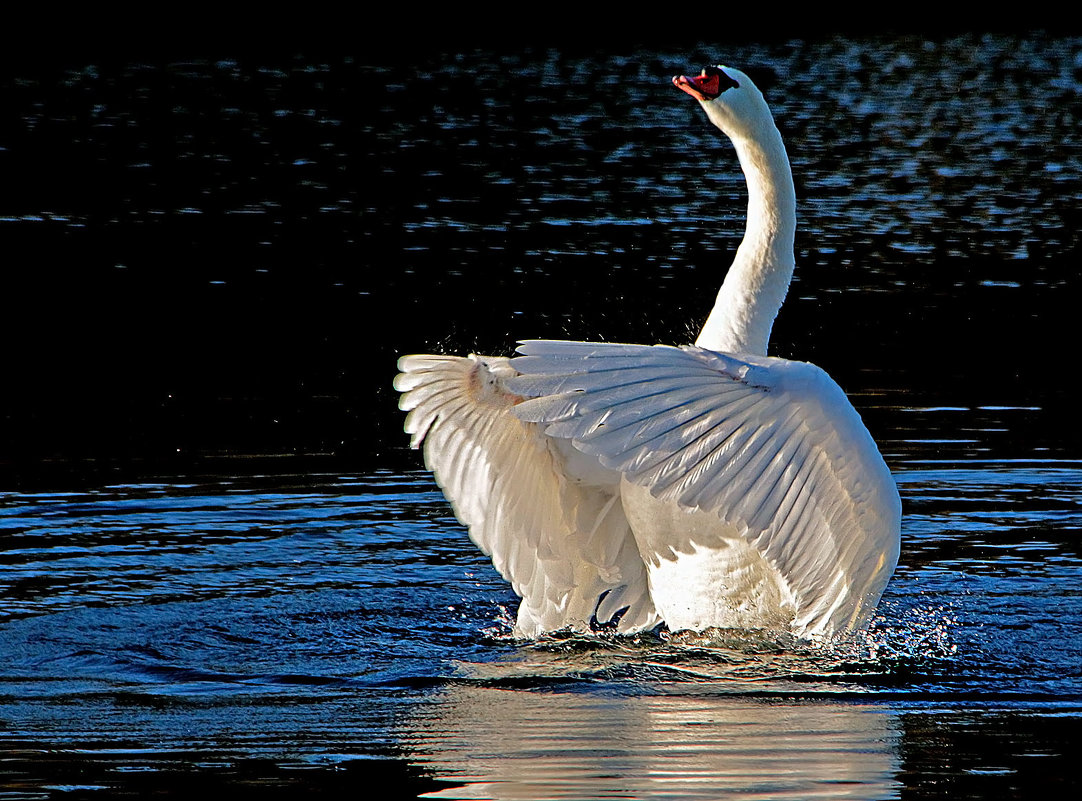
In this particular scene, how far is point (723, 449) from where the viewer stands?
6.46 metres

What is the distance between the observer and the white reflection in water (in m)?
5.94

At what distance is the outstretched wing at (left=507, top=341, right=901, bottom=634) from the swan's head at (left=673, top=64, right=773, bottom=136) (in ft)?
6.47

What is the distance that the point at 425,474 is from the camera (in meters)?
11.4

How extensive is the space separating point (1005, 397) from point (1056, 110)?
2211 centimetres

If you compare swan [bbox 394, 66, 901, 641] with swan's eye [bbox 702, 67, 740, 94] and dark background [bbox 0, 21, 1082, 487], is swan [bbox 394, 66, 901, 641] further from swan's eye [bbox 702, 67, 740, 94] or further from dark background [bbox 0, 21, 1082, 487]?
dark background [bbox 0, 21, 1082, 487]

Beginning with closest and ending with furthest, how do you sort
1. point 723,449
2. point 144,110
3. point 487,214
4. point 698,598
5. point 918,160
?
point 723,449 → point 698,598 → point 487,214 → point 918,160 → point 144,110

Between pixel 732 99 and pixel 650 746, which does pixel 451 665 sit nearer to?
pixel 650 746

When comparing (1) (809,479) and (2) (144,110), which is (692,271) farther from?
(2) (144,110)

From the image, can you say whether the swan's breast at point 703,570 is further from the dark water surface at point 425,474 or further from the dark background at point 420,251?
the dark background at point 420,251

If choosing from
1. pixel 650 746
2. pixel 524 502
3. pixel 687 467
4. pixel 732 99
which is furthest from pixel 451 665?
pixel 732 99

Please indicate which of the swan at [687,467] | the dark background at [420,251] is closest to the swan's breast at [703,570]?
the swan at [687,467]

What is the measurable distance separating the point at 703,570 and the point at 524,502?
32.4 inches

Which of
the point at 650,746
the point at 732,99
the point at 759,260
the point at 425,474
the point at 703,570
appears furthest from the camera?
the point at 425,474

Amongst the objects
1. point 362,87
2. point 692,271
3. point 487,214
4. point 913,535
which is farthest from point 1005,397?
point 362,87
